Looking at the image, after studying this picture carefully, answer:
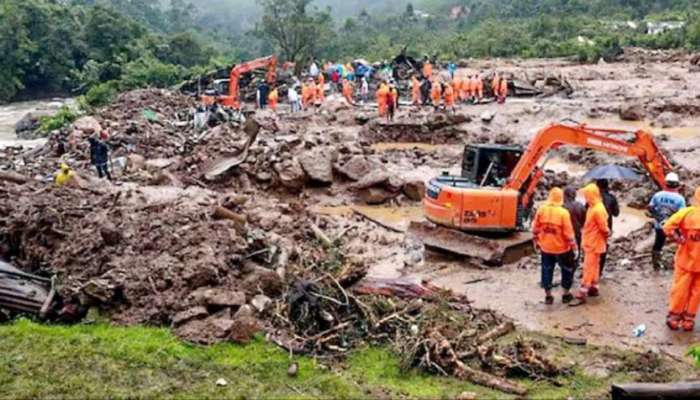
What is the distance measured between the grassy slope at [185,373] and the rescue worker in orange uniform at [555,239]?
158 cm

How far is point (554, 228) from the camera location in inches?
407

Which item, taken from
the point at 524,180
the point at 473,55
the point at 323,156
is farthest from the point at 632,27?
the point at 524,180

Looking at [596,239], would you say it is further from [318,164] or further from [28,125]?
[28,125]

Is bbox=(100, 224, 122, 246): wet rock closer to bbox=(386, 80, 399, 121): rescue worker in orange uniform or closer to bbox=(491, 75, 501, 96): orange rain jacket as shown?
bbox=(386, 80, 399, 121): rescue worker in orange uniform

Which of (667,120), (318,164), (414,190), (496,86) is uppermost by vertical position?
(496,86)

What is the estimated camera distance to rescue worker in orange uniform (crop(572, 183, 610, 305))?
10359 mm

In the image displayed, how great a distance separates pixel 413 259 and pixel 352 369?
5308 millimetres

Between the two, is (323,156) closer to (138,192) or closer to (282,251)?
(138,192)

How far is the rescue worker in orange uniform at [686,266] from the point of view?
9.28 metres

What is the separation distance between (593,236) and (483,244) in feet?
9.37

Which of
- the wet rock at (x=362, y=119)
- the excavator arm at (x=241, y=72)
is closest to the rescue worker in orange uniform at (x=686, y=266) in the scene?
the wet rock at (x=362, y=119)

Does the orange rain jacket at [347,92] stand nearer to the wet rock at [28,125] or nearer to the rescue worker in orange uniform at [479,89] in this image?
the rescue worker in orange uniform at [479,89]

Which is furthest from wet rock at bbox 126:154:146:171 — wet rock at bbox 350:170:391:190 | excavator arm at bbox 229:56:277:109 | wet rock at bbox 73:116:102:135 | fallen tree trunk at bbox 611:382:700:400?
fallen tree trunk at bbox 611:382:700:400

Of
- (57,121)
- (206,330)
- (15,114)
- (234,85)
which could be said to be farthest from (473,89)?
(15,114)
